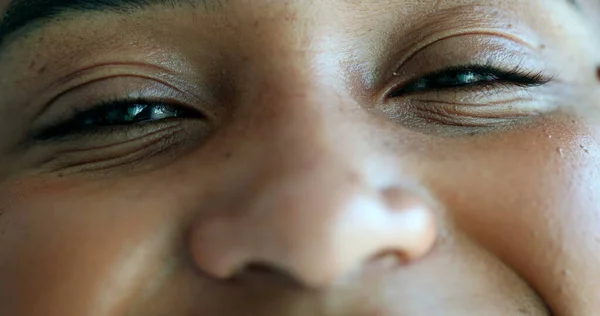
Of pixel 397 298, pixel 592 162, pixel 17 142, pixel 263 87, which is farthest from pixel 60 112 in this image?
pixel 592 162

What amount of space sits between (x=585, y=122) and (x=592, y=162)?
0.22 ft

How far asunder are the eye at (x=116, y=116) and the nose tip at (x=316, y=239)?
0.21 metres

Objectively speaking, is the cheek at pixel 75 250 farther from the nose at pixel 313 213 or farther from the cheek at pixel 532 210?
the cheek at pixel 532 210

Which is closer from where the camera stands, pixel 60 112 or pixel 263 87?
pixel 263 87

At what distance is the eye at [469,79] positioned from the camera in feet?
2.42

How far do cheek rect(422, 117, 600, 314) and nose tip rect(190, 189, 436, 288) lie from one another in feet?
0.20

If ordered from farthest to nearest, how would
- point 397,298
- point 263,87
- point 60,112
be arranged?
point 60,112 → point 263,87 → point 397,298

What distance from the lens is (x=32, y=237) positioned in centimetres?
69

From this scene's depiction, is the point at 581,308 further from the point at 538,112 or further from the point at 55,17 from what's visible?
the point at 55,17

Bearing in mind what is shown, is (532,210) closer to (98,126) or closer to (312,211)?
(312,211)

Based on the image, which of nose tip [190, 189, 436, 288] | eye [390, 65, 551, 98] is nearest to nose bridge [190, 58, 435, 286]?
nose tip [190, 189, 436, 288]

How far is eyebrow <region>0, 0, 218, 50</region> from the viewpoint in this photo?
728 mm

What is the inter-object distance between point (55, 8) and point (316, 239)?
42 centimetres

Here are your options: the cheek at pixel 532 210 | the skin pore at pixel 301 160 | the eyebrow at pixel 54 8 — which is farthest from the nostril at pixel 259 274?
the eyebrow at pixel 54 8
